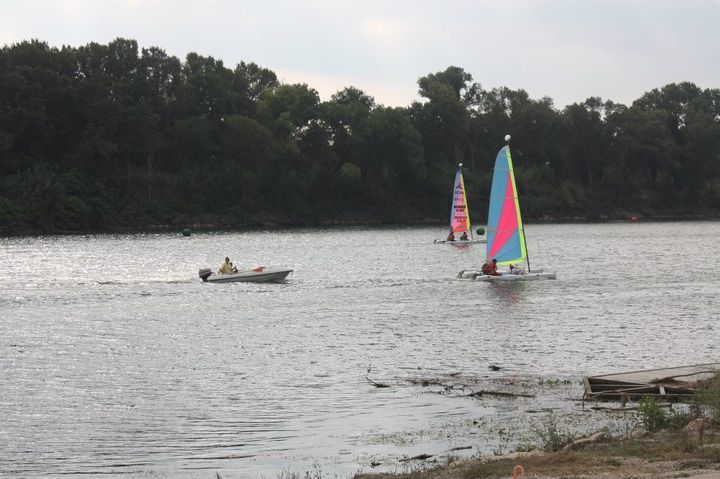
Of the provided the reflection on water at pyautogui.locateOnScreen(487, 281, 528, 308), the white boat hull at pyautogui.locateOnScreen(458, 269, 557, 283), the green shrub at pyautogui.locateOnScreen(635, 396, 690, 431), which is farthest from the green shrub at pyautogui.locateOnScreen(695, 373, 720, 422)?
the white boat hull at pyautogui.locateOnScreen(458, 269, 557, 283)

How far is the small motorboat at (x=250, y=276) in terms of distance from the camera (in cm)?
6556

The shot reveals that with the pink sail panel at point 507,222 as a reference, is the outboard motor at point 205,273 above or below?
below

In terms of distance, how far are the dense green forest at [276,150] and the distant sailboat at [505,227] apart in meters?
82.5

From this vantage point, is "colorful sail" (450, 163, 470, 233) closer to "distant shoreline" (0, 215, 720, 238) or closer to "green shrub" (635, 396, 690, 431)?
"distant shoreline" (0, 215, 720, 238)

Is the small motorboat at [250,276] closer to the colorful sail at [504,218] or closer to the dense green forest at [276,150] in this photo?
the colorful sail at [504,218]

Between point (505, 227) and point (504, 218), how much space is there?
539mm

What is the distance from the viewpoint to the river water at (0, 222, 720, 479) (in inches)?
943

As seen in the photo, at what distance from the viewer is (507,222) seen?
198ft

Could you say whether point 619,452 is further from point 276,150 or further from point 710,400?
point 276,150

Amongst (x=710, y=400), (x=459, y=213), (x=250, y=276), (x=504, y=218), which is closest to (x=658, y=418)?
(x=710, y=400)

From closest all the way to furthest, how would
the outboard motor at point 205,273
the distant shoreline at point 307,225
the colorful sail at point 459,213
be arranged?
the outboard motor at point 205,273, the colorful sail at point 459,213, the distant shoreline at point 307,225

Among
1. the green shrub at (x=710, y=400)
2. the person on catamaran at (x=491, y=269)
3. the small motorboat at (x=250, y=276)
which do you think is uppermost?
the person on catamaran at (x=491, y=269)

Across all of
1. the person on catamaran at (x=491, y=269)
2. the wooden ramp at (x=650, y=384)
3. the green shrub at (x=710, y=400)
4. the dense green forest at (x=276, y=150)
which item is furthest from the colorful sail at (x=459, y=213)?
the green shrub at (x=710, y=400)

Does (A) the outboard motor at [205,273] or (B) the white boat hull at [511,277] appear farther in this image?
(A) the outboard motor at [205,273]
